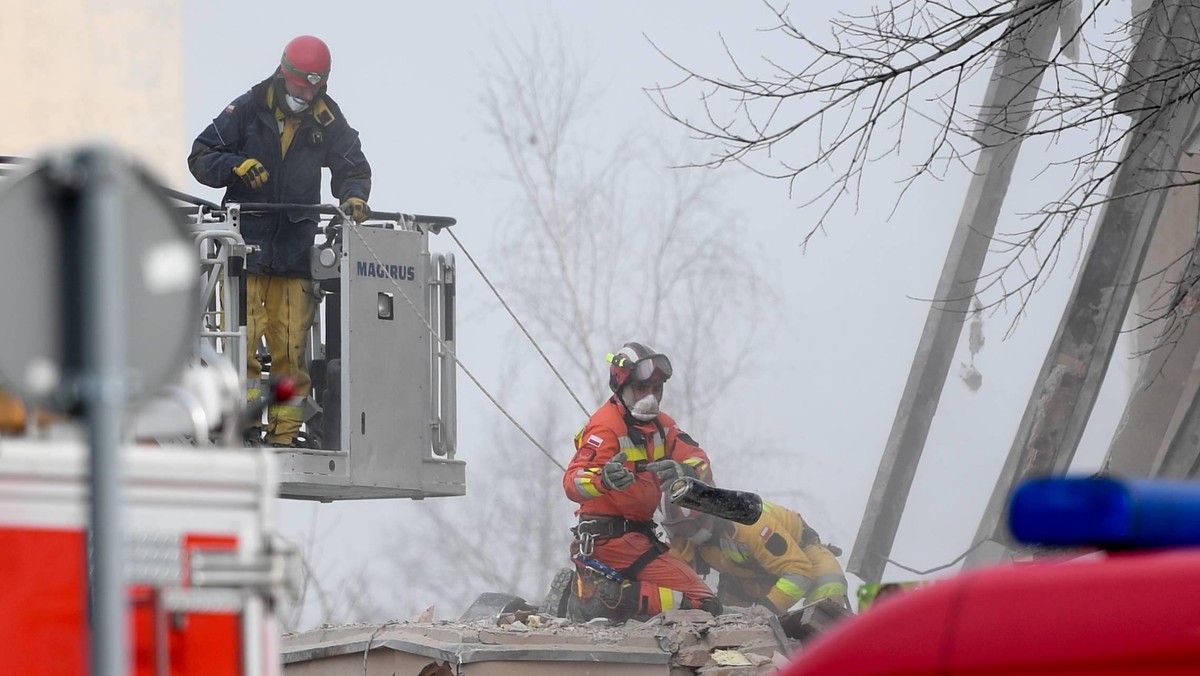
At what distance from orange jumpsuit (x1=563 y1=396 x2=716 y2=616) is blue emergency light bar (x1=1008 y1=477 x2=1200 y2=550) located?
304 inches

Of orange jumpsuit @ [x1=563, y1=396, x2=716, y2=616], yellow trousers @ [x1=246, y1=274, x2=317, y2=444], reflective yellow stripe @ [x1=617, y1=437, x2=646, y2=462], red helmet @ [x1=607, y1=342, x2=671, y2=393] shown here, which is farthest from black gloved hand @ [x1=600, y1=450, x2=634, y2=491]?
yellow trousers @ [x1=246, y1=274, x2=317, y2=444]

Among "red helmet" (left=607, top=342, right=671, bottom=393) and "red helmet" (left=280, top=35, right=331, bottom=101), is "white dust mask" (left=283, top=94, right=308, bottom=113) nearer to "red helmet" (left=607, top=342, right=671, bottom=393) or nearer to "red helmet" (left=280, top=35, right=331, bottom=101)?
"red helmet" (left=280, top=35, right=331, bottom=101)

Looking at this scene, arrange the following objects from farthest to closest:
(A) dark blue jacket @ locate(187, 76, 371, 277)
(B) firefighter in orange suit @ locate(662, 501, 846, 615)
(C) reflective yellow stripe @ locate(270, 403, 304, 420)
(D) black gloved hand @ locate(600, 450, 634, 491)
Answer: (B) firefighter in orange suit @ locate(662, 501, 846, 615)
(D) black gloved hand @ locate(600, 450, 634, 491)
(A) dark blue jacket @ locate(187, 76, 371, 277)
(C) reflective yellow stripe @ locate(270, 403, 304, 420)

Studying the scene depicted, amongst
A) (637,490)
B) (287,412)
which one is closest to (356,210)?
(287,412)

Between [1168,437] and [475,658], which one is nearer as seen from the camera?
[475,658]

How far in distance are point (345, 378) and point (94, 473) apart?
7.15 metres

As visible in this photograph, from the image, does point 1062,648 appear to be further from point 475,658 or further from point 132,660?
point 475,658

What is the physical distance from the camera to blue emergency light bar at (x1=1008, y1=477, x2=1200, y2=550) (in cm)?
161

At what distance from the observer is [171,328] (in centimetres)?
166

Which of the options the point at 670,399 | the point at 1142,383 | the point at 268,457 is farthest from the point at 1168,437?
the point at 670,399

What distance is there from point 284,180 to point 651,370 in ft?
7.67

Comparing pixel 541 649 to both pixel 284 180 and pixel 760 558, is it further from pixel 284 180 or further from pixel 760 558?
pixel 284 180

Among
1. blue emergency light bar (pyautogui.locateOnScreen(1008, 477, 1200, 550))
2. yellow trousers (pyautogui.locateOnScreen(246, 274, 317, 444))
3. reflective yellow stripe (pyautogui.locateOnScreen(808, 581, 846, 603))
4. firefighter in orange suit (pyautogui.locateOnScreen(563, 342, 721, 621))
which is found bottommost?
reflective yellow stripe (pyautogui.locateOnScreen(808, 581, 846, 603))

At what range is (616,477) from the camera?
30.6 ft
